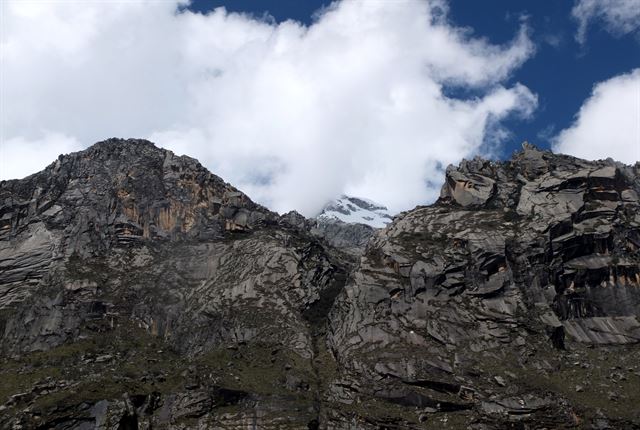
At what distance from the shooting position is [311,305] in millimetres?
156500

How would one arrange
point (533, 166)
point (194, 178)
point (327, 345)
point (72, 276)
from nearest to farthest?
1. point (327, 345)
2. point (72, 276)
3. point (533, 166)
4. point (194, 178)

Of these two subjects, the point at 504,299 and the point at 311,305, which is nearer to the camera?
the point at 504,299

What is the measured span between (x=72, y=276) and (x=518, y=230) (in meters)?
111

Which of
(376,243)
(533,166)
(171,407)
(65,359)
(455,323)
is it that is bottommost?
(171,407)

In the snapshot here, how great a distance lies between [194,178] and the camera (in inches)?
7264

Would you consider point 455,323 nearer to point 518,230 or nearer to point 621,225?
point 518,230

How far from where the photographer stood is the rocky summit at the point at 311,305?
116 meters

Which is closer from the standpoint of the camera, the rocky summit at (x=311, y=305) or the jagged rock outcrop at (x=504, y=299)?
the rocky summit at (x=311, y=305)

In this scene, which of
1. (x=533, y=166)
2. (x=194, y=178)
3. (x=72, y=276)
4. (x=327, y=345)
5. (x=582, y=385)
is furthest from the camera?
(x=194, y=178)

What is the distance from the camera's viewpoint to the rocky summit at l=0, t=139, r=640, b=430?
116 metres

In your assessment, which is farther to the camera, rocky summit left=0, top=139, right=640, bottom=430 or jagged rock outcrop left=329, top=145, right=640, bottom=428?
jagged rock outcrop left=329, top=145, right=640, bottom=428

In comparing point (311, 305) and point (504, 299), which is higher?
point (311, 305)

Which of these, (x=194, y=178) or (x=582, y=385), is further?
(x=194, y=178)

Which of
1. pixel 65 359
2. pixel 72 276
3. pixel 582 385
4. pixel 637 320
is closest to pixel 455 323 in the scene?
pixel 582 385
